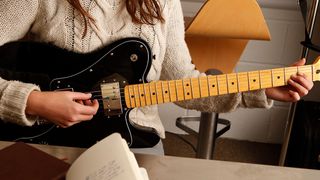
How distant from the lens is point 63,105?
714mm

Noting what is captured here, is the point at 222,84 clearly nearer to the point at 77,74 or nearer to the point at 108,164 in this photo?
the point at 77,74

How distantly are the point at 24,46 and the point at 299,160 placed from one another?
108 cm

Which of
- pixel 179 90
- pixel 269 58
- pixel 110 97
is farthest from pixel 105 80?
pixel 269 58

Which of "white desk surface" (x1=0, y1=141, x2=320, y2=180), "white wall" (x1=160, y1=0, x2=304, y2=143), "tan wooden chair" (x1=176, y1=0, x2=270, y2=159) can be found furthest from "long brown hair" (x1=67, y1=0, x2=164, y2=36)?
"white wall" (x1=160, y1=0, x2=304, y2=143)

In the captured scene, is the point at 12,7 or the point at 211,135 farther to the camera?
the point at 211,135

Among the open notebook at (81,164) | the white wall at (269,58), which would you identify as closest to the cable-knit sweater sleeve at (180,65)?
the open notebook at (81,164)

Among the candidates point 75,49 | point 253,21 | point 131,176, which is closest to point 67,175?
point 131,176

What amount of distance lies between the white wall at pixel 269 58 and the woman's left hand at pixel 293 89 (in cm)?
88

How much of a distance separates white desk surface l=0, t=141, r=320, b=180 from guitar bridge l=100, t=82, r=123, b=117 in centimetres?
19

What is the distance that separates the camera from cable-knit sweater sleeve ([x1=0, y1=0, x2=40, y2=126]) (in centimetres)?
72

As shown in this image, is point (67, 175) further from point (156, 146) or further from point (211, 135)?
point (211, 135)

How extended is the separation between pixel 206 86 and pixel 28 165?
15.5 inches

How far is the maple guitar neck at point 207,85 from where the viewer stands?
787 millimetres

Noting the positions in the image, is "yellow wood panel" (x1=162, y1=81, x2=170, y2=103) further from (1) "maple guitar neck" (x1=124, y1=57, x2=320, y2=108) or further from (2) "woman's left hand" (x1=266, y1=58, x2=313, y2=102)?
(2) "woman's left hand" (x1=266, y1=58, x2=313, y2=102)
